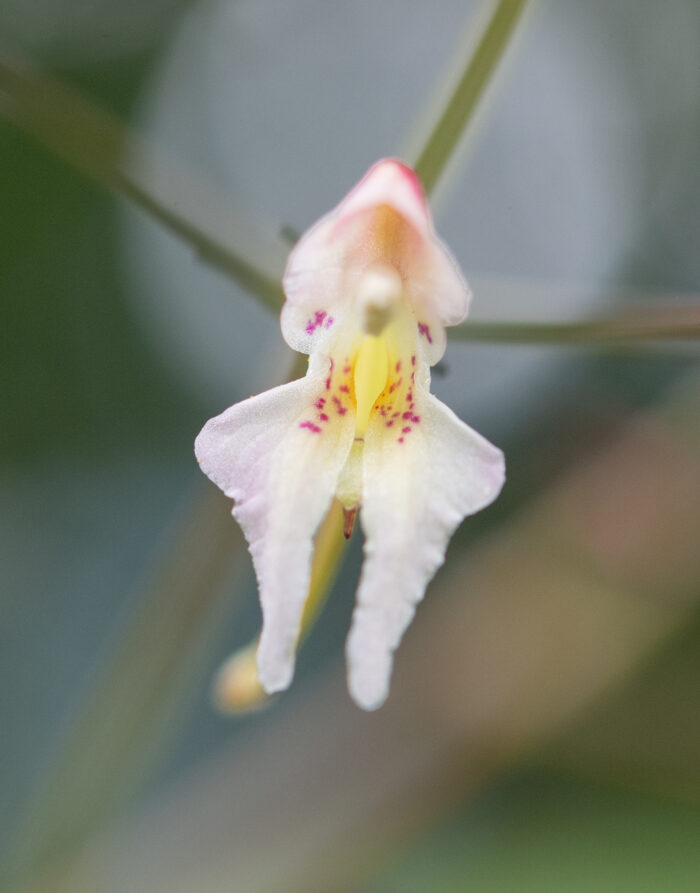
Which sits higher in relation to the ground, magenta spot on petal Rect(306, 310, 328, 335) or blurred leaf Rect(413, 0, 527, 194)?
blurred leaf Rect(413, 0, 527, 194)

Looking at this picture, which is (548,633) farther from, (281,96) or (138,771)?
(281,96)

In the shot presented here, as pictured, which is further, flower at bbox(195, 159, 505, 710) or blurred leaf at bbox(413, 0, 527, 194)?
blurred leaf at bbox(413, 0, 527, 194)

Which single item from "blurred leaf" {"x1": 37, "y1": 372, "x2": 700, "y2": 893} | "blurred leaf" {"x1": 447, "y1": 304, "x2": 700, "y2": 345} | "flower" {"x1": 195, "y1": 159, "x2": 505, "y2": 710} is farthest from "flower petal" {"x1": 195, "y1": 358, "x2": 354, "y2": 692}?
"blurred leaf" {"x1": 37, "y1": 372, "x2": 700, "y2": 893}

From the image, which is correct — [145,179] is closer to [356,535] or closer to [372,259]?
[372,259]

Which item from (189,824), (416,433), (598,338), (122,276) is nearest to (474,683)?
(189,824)

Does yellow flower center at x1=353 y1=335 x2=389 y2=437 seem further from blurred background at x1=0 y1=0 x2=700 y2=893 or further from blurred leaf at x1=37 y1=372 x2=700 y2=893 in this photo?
blurred leaf at x1=37 y1=372 x2=700 y2=893

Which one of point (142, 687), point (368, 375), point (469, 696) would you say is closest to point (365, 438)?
point (368, 375)

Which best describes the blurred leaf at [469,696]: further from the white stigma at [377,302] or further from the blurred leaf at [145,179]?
the white stigma at [377,302]
